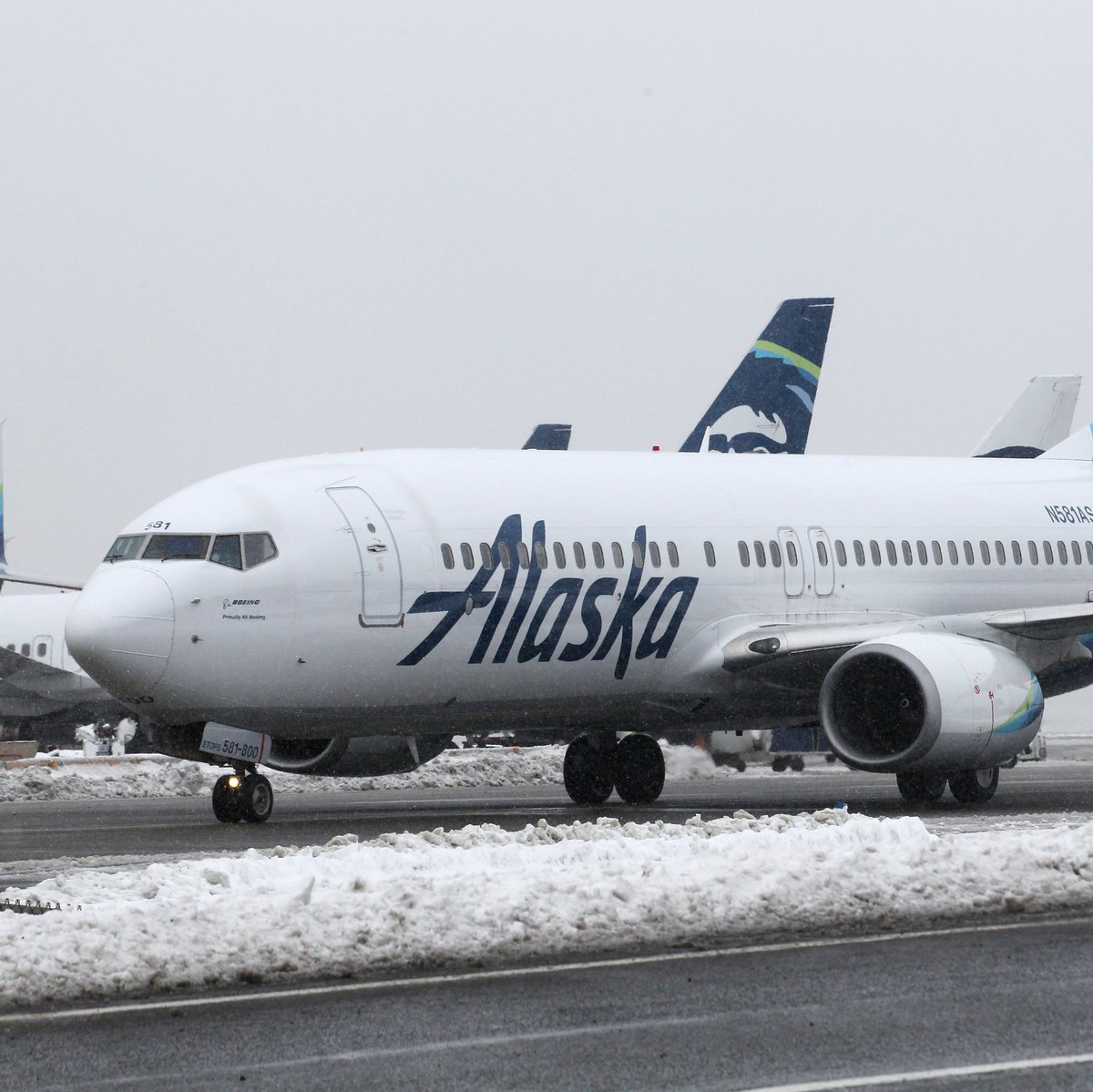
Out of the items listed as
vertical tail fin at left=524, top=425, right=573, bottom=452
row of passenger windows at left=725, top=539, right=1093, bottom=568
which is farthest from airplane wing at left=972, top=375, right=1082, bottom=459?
vertical tail fin at left=524, top=425, right=573, bottom=452

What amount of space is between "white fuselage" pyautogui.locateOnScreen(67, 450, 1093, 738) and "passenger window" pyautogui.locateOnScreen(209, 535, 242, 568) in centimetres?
7

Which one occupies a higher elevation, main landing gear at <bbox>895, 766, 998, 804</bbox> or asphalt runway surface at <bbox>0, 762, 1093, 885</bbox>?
main landing gear at <bbox>895, 766, 998, 804</bbox>

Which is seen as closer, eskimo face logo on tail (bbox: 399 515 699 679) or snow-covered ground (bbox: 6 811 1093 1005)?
snow-covered ground (bbox: 6 811 1093 1005)

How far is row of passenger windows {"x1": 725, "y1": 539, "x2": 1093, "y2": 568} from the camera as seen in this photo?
853 inches

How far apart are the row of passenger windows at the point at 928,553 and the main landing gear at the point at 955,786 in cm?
269

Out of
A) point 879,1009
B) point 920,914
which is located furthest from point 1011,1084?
point 920,914

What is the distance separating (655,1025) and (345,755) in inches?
533

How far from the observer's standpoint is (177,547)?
1803cm

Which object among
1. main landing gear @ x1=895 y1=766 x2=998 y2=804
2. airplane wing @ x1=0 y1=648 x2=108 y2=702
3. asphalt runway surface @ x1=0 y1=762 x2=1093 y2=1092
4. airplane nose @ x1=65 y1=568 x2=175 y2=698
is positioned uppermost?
airplane nose @ x1=65 y1=568 x2=175 y2=698

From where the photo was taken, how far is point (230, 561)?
1789 cm

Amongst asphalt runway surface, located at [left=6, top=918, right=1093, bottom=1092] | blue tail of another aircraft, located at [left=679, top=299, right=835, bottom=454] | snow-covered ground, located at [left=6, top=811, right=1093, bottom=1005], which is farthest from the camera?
blue tail of another aircraft, located at [left=679, top=299, right=835, bottom=454]

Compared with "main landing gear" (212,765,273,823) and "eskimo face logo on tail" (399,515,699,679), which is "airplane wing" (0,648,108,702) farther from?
"main landing gear" (212,765,273,823)

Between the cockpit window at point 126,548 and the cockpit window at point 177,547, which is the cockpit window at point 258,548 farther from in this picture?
the cockpit window at point 126,548

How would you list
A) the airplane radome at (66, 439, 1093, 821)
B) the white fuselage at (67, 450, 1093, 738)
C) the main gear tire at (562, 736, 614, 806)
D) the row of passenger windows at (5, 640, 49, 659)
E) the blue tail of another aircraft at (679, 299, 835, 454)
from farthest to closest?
the row of passenger windows at (5, 640, 49, 659), the blue tail of another aircraft at (679, 299, 835, 454), the main gear tire at (562, 736, 614, 806), the airplane radome at (66, 439, 1093, 821), the white fuselage at (67, 450, 1093, 738)
